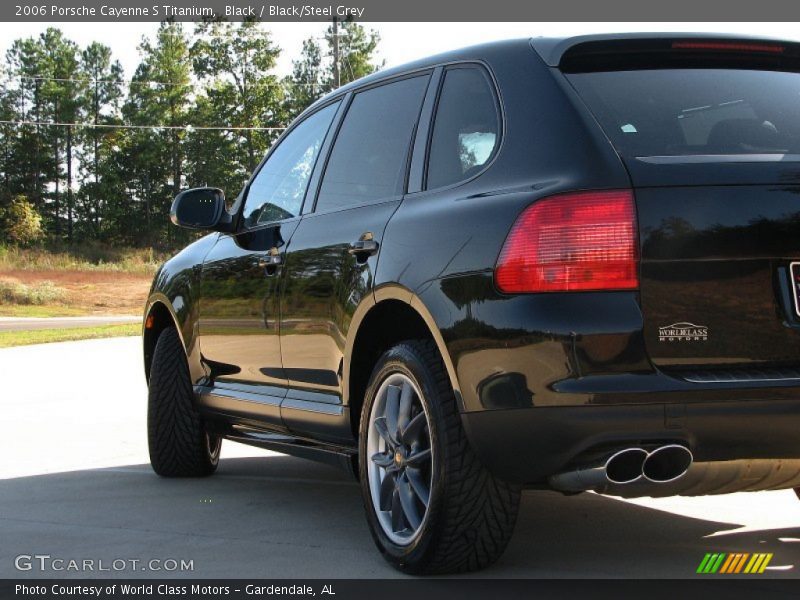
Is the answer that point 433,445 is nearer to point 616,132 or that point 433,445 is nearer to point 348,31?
point 616,132

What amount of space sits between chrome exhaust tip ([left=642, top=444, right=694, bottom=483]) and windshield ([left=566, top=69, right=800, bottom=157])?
89 cm

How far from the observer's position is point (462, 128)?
472cm

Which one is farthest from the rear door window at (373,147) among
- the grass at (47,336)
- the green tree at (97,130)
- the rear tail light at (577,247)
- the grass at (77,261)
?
the green tree at (97,130)

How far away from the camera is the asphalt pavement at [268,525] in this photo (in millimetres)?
4754

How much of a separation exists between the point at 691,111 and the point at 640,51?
0.27 m

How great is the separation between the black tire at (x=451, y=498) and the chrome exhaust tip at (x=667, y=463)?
51 cm

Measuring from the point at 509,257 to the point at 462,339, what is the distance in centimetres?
31

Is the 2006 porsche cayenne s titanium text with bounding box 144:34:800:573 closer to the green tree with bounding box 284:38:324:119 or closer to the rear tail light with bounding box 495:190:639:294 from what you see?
the rear tail light with bounding box 495:190:639:294

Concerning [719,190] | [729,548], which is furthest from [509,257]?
[729,548]

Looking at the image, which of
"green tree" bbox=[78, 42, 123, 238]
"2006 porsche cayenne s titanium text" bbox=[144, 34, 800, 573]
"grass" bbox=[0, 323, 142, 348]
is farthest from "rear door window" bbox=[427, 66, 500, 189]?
"green tree" bbox=[78, 42, 123, 238]

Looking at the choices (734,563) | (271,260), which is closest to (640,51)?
(734,563)

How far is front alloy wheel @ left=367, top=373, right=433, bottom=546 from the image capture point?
4.59 m

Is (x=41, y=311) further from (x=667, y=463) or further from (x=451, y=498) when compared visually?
(x=667, y=463)

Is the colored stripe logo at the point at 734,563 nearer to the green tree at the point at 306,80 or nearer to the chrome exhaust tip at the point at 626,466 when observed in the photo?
the chrome exhaust tip at the point at 626,466
